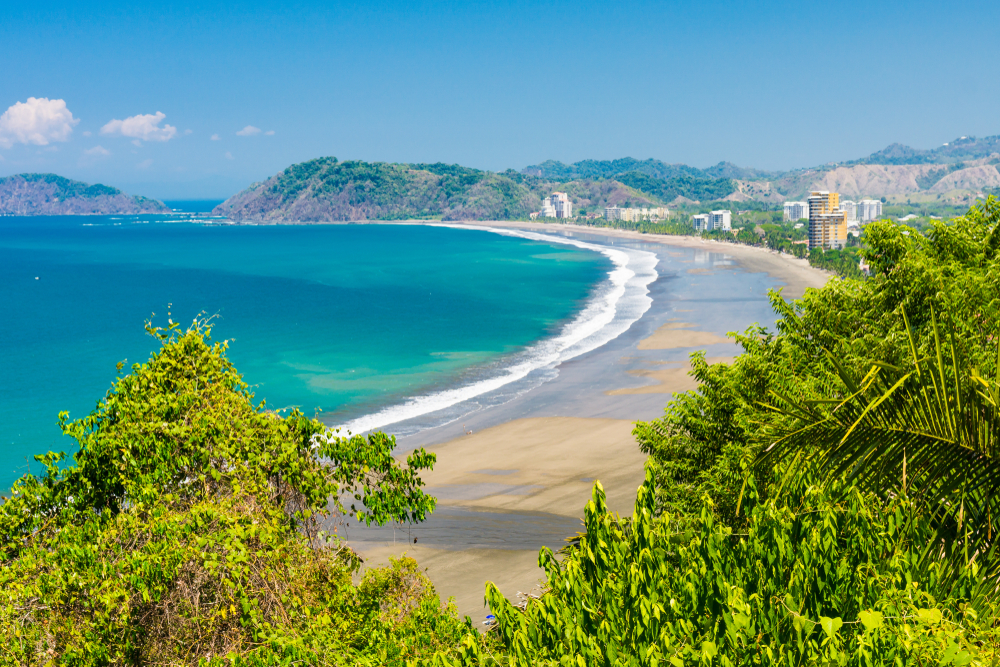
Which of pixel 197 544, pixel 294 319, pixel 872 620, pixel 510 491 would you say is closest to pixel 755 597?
pixel 872 620

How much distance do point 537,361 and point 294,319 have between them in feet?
108

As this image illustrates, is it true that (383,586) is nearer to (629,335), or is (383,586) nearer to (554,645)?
(554,645)

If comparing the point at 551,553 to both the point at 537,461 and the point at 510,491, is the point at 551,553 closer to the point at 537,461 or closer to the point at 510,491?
the point at 510,491

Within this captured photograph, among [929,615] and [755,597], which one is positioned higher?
[929,615]

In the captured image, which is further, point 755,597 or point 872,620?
point 755,597

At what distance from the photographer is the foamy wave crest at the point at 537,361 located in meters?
42.0

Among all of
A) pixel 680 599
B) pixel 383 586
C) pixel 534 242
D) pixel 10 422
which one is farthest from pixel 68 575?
pixel 534 242

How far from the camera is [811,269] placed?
4500 inches

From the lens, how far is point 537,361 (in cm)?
5462

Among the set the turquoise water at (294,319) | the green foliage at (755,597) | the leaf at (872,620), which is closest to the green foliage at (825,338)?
the green foliage at (755,597)

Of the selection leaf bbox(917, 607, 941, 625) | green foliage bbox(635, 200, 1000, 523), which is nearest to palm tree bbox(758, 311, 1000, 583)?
leaf bbox(917, 607, 941, 625)

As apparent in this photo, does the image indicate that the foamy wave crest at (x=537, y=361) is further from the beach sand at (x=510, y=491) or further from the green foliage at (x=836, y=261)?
the green foliage at (x=836, y=261)

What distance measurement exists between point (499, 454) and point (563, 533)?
348 inches

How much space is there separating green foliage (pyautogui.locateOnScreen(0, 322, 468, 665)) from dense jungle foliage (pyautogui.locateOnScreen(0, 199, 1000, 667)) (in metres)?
0.03
